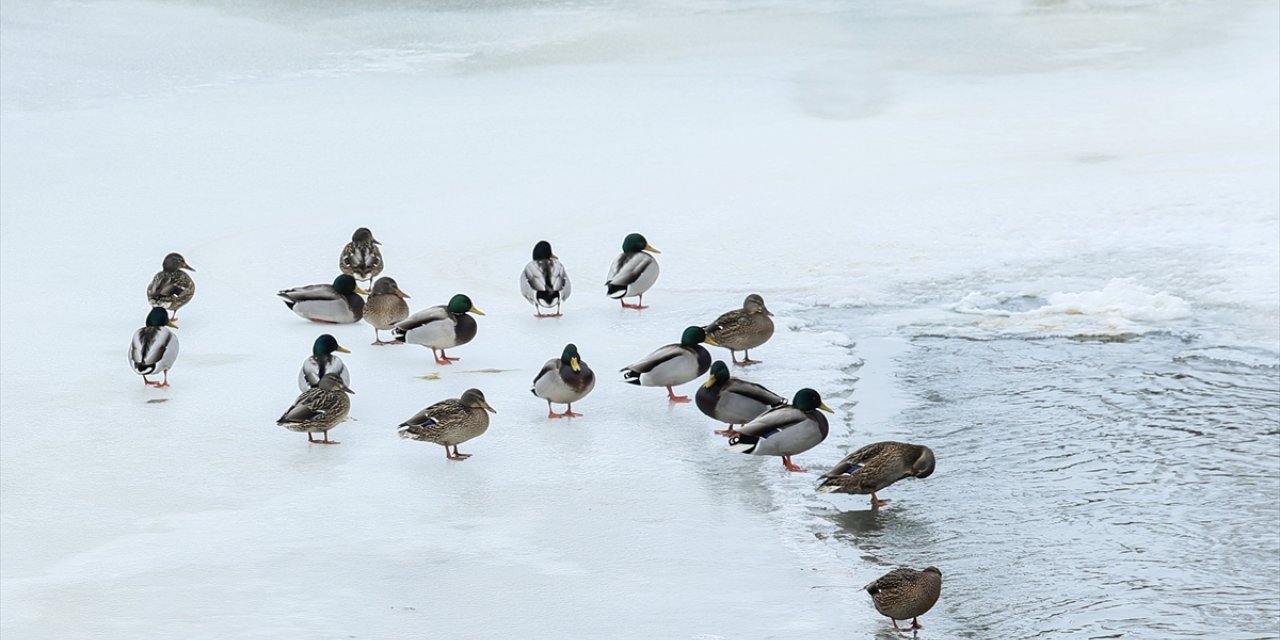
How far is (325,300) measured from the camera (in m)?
9.09

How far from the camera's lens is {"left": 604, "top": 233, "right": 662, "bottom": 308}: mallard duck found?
926 centimetres

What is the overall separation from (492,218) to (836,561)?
6.23 metres

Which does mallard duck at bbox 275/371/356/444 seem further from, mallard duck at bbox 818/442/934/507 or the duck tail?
mallard duck at bbox 818/442/934/507

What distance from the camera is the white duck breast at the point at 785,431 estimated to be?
653 cm

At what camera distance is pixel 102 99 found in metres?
14.6

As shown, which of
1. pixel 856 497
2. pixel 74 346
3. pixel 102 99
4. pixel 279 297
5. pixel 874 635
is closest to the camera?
pixel 874 635

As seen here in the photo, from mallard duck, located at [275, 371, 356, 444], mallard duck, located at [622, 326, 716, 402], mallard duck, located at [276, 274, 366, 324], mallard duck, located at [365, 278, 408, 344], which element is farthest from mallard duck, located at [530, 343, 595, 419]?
mallard duck, located at [276, 274, 366, 324]

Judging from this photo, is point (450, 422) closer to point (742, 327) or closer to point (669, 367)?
point (669, 367)

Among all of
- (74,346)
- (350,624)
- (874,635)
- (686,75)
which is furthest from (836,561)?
(686,75)

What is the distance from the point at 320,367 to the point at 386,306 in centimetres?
135

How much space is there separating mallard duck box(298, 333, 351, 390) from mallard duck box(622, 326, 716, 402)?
56.2 inches

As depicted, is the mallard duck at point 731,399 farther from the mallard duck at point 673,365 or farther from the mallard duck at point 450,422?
the mallard duck at point 450,422

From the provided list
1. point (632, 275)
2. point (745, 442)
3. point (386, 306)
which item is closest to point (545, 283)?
point (632, 275)

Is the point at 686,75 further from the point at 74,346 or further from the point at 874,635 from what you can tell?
the point at 874,635
